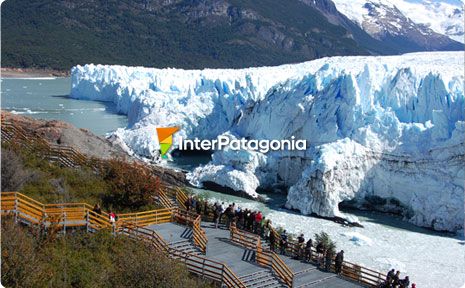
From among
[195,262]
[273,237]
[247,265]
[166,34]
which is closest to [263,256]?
[247,265]

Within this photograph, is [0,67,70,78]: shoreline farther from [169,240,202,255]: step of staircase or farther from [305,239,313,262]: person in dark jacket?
[305,239,313,262]: person in dark jacket

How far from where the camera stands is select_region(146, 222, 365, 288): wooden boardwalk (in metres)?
9.58

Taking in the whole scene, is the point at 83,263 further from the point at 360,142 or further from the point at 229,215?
the point at 360,142

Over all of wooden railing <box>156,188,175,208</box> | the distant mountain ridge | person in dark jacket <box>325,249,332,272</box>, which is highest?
the distant mountain ridge

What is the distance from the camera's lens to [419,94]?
20.6 m

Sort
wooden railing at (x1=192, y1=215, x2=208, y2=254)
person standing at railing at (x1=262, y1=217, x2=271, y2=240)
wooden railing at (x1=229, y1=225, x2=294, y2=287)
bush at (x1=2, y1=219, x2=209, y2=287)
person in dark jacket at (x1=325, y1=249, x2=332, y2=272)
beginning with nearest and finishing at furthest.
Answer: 1. bush at (x1=2, y1=219, x2=209, y2=287)
2. wooden railing at (x1=229, y1=225, x2=294, y2=287)
3. wooden railing at (x1=192, y1=215, x2=208, y2=254)
4. person in dark jacket at (x1=325, y1=249, x2=332, y2=272)
5. person standing at railing at (x1=262, y1=217, x2=271, y2=240)

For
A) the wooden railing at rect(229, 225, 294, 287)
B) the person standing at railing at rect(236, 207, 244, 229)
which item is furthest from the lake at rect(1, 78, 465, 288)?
the wooden railing at rect(229, 225, 294, 287)

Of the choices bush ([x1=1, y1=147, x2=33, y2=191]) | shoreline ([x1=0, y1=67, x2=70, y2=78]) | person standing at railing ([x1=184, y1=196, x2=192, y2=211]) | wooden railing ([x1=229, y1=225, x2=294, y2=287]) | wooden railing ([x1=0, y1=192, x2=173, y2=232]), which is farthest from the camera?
shoreline ([x1=0, y1=67, x2=70, y2=78])

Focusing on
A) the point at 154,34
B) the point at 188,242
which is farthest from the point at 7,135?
the point at 154,34

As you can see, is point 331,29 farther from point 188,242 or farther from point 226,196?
point 188,242

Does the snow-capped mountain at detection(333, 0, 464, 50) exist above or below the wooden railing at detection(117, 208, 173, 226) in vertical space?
above

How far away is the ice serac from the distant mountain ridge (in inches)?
2667

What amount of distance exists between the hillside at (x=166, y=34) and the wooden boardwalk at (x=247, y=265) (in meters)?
76.9

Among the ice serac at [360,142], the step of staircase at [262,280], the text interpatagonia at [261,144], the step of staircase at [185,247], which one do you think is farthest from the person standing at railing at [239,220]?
the text interpatagonia at [261,144]
